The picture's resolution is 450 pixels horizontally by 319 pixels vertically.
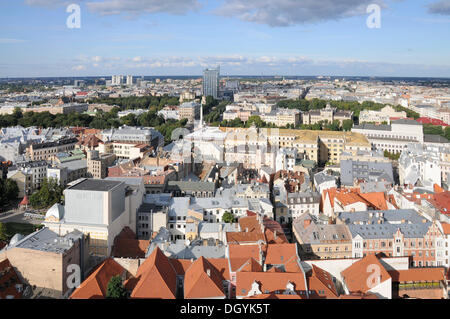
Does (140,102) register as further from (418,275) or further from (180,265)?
(418,275)

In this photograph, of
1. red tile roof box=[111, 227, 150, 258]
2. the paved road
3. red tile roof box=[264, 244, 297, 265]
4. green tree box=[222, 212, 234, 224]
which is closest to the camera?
red tile roof box=[264, 244, 297, 265]

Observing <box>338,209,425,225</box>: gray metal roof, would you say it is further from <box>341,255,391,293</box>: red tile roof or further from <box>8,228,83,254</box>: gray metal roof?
<box>8,228,83,254</box>: gray metal roof

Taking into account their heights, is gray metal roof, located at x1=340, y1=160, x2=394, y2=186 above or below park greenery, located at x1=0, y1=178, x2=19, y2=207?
above

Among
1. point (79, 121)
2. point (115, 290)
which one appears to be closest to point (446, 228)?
point (115, 290)

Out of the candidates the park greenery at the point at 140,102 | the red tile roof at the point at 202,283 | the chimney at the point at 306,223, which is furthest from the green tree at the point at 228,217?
the park greenery at the point at 140,102

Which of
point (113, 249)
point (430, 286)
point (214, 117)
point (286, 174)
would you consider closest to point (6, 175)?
point (113, 249)

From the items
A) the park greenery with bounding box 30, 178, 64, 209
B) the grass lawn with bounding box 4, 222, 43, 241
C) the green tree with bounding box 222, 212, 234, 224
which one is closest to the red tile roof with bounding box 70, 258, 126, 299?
the green tree with bounding box 222, 212, 234, 224
